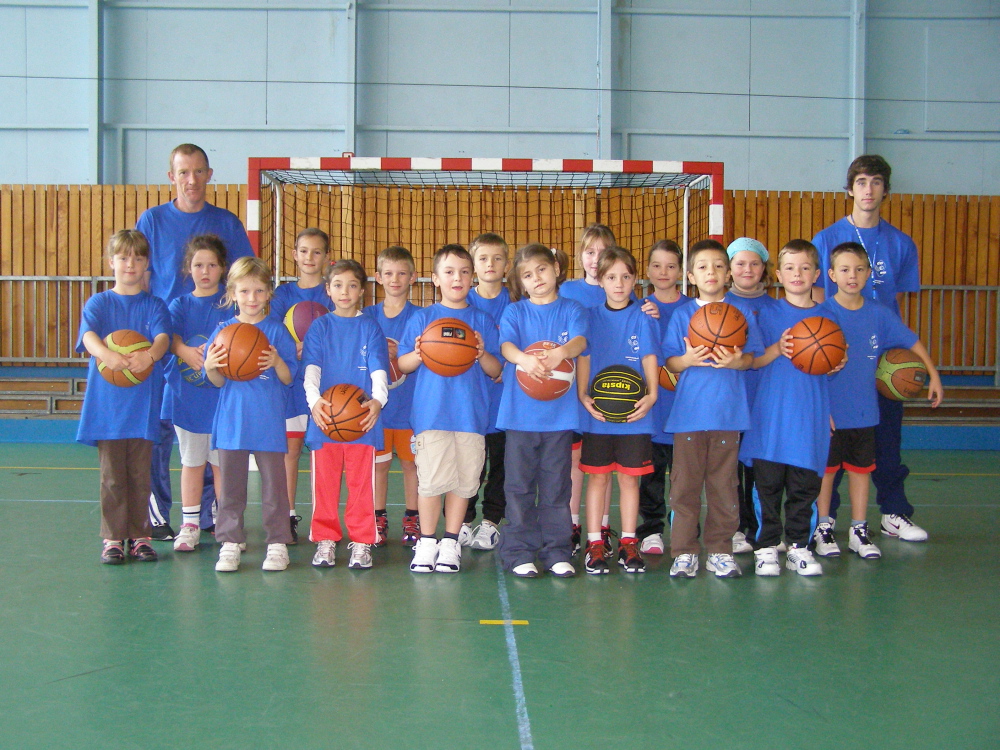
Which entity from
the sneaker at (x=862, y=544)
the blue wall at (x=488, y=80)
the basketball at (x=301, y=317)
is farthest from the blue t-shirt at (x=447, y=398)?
the blue wall at (x=488, y=80)

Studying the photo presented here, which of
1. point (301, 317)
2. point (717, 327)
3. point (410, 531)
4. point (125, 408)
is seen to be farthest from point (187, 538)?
point (717, 327)

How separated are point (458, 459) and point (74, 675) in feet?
6.33

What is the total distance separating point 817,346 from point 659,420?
939 mm

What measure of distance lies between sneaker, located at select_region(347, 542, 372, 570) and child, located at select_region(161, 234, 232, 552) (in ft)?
3.06

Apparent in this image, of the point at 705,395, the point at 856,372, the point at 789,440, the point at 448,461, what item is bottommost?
the point at 448,461

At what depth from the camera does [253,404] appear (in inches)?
160

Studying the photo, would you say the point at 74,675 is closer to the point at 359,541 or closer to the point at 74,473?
the point at 359,541

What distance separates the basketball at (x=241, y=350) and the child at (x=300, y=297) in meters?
0.58

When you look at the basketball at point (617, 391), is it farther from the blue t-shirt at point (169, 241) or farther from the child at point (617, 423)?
the blue t-shirt at point (169, 241)

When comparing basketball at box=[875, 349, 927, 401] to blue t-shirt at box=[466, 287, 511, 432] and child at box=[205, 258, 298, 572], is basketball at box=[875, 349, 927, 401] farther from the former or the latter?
child at box=[205, 258, 298, 572]

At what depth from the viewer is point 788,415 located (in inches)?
162

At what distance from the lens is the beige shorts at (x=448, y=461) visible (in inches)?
162

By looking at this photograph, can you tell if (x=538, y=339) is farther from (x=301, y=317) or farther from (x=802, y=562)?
(x=802, y=562)

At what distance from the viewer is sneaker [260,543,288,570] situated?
4.09 meters
